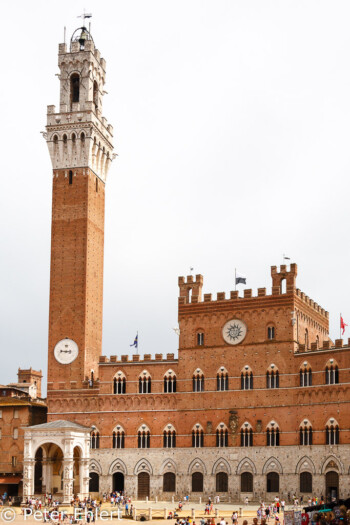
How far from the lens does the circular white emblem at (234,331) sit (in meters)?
78.7

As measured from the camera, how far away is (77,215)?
85.1m

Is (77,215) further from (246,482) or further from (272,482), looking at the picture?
(272,482)

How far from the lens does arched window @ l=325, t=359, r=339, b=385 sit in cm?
7269

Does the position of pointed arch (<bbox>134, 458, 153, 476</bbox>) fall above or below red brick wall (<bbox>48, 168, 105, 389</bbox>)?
below

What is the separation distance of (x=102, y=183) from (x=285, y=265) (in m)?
23.1

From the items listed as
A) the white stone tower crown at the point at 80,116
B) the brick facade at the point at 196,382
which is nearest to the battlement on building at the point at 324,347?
the brick facade at the point at 196,382

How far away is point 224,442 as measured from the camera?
253 ft

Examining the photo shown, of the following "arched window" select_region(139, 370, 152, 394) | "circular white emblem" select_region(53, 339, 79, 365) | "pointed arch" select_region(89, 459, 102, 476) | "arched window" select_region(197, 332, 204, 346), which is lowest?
"pointed arch" select_region(89, 459, 102, 476)

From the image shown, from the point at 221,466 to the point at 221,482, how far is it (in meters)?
1.41

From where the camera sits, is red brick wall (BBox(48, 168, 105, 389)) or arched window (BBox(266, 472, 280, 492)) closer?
arched window (BBox(266, 472, 280, 492))

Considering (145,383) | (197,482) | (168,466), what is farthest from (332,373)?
(145,383)

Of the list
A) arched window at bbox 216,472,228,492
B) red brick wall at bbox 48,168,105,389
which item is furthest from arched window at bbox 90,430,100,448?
arched window at bbox 216,472,228,492

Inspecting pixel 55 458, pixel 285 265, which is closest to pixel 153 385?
pixel 55 458

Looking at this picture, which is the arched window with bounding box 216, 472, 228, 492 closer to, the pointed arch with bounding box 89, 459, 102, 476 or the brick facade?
the brick facade
